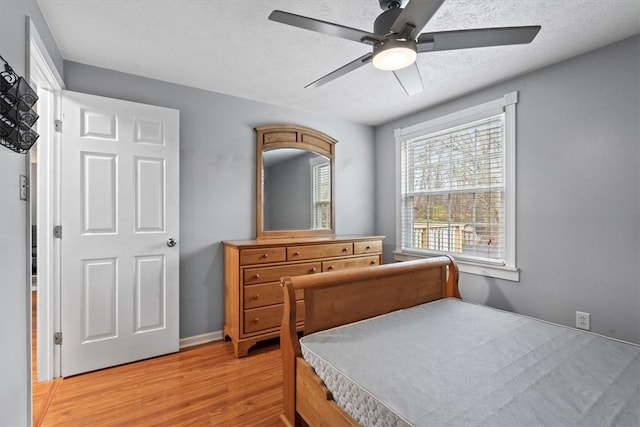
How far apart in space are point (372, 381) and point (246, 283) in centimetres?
166

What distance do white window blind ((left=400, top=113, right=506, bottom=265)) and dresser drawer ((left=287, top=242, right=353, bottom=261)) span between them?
0.99 metres

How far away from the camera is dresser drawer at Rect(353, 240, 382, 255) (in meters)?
3.24

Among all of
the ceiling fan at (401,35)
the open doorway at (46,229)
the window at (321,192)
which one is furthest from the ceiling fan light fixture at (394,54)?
the open doorway at (46,229)

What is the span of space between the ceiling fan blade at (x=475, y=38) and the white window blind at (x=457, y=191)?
154cm

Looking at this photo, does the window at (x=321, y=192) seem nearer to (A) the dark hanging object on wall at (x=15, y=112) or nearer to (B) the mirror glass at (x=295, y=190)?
(B) the mirror glass at (x=295, y=190)

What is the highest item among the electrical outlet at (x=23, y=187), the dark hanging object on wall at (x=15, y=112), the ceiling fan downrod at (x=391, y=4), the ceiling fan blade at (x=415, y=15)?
the ceiling fan downrod at (x=391, y=4)

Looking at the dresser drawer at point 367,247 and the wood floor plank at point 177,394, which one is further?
the dresser drawer at point 367,247

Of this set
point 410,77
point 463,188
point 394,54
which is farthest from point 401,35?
point 463,188

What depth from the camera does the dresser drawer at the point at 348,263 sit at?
3032 mm

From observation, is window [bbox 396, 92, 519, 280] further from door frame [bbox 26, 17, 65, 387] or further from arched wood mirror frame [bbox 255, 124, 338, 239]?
door frame [bbox 26, 17, 65, 387]

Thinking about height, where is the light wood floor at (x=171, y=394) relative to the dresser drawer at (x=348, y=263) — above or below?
below

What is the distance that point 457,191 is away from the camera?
316cm

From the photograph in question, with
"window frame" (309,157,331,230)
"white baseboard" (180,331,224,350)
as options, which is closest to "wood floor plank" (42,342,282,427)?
"white baseboard" (180,331,224,350)

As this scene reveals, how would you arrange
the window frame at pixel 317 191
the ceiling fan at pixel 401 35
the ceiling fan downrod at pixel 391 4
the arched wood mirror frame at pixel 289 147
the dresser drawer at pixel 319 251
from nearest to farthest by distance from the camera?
the ceiling fan at pixel 401 35
the ceiling fan downrod at pixel 391 4
the dresser drawer at pixel 319 251
the arched wood mirror frame at pixel 289 147
the window frame at pixel 317 191
